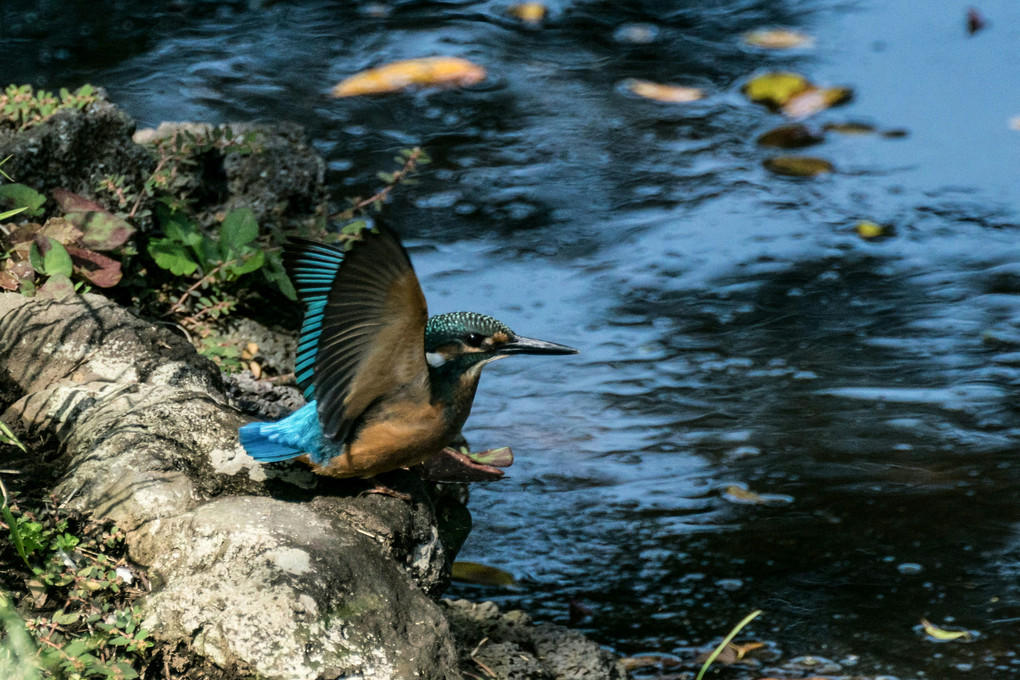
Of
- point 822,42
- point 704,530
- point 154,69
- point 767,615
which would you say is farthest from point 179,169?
point 822,42

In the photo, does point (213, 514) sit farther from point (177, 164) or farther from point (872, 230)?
point (872, 230)

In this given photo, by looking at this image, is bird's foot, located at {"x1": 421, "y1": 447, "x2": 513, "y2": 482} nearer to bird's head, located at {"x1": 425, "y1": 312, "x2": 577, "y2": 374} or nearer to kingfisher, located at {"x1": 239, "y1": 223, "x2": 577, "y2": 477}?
kingfisher, located at {"x1": 239, "y1": 223, "x2": 577, "y2": 477}

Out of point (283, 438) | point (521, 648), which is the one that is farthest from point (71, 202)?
point (521, 648)

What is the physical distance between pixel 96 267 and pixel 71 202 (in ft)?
0.72

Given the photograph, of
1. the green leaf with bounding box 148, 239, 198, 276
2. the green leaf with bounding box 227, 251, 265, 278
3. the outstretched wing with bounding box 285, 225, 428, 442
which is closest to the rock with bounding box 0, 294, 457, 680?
the outstretched wing with bounding box 285, 225, 428, 442

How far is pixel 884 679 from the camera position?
3.08 meters

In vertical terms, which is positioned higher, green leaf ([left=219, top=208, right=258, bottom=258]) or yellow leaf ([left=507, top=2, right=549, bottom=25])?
yellow leaf ([left=507, top=2, right=549, bottom=25])

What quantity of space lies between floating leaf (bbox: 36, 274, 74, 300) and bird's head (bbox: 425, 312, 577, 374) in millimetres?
1009

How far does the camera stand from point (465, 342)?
262 centimetres

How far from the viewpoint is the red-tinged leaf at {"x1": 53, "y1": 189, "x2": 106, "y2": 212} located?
10.6ft

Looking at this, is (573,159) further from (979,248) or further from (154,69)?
(154,69)

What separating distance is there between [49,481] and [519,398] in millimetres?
2273

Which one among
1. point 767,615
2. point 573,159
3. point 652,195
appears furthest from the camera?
point 573,159

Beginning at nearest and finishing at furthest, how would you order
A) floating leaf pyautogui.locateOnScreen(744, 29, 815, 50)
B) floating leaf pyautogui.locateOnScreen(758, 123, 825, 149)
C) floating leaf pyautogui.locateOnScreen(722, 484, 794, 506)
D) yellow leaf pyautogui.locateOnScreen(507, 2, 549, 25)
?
floating leaf pyautogui.locateOnScreen(722, 484, 794, 506) < floating leaf pyautogui.locateOnScreen(758, 123, 825, 149) < floating leaf pyautogui.locateOnScreen(744, 29, 815, 50) < yellow leaf pyautogui.locateOnScreen(507, 2, 549, 25)
